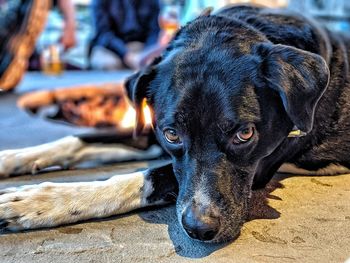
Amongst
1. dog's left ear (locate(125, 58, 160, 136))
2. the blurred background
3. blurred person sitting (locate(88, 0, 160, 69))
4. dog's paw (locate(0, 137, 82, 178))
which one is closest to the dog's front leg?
dog's left ear (locate(125, 58, 160, 136))

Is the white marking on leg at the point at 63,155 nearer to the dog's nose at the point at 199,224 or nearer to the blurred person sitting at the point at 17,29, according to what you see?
the dog's nose at the point at 199,224

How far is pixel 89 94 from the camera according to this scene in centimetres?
451

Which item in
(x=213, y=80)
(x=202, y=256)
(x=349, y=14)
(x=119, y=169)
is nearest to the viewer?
(x=202, y=256)

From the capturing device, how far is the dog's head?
4.44 feet

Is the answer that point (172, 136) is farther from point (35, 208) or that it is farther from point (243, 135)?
point (35, 208)

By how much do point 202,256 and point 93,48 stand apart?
5.96 m

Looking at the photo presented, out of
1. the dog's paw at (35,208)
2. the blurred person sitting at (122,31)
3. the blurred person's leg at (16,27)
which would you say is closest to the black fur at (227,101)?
the dog's paw at (35,208)

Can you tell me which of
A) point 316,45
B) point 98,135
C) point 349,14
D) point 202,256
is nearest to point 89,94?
point 98,135

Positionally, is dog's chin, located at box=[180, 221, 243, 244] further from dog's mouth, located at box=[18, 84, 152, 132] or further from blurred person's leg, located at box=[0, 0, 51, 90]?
blurred person's leg, located at box=[0, 0, 51, 90]

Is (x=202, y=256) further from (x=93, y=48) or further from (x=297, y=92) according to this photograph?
(x=93, y=48)

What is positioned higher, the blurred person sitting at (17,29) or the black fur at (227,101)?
the black fur at (227,101)

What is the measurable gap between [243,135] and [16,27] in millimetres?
3298

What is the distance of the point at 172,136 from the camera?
1481 mm

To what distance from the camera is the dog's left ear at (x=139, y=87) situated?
164cm
